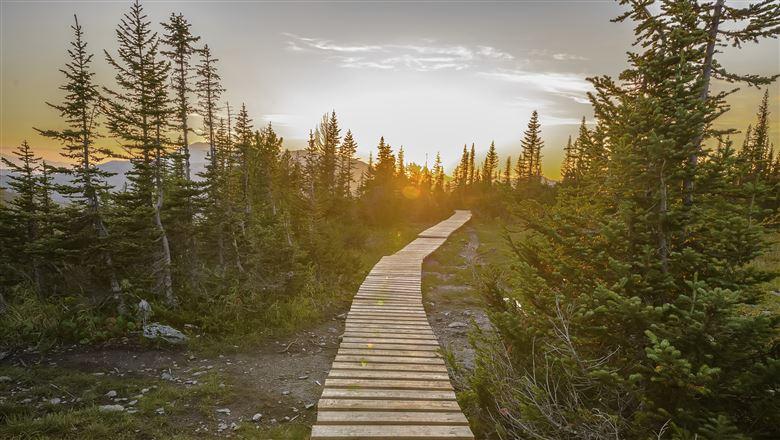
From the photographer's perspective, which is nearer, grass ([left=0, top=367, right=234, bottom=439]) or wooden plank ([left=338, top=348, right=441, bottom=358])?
grass ([left=0, top=367, right=234, bottom=439])

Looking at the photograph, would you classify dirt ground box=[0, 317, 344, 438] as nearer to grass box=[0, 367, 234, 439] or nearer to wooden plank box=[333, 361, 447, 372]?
grass box=[0, 367, 234, 439]

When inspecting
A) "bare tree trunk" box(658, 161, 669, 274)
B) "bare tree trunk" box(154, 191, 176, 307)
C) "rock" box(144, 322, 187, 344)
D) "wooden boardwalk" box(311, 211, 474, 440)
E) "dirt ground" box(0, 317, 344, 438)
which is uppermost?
"bare tree trunk" box(658, 161, 669, 274)

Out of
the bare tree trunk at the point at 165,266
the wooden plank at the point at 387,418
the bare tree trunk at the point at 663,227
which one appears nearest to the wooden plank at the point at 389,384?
the wooden plank at the point at 387,418

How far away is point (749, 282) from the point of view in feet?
13.2

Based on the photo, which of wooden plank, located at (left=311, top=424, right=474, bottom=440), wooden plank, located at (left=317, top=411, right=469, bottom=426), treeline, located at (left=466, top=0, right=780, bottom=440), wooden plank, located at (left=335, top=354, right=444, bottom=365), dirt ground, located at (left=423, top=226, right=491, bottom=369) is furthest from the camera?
dirt ground, located at (left=423, top=226, right=491, bottom=369)

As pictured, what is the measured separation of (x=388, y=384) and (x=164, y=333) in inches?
252

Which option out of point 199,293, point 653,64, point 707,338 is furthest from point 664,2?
point 199,293

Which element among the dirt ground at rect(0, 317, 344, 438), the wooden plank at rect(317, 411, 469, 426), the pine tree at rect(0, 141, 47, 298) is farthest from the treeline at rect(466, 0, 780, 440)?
the pine tree at rect(0, 141, 47, 298)

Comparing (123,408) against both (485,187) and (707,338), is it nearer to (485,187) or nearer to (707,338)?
(707,338)

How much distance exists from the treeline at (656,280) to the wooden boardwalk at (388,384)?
0.83 m

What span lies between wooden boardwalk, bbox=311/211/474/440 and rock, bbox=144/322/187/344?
425 centimetres

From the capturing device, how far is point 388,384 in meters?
6.57

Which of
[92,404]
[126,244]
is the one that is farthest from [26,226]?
[92,404]

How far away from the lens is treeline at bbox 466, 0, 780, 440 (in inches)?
140
